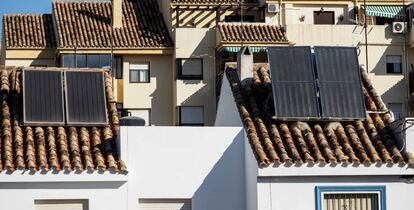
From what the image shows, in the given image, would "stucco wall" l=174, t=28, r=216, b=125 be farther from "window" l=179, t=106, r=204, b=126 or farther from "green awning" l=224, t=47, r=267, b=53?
"green awning" l=224, t=47, r=267, b=53

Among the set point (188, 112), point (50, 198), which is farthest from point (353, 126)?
point (188, 112)

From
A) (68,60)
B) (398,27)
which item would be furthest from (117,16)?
(398,27)

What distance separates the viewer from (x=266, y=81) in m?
32.2

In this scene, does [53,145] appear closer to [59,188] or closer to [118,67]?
[59,188]

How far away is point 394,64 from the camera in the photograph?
64438mm

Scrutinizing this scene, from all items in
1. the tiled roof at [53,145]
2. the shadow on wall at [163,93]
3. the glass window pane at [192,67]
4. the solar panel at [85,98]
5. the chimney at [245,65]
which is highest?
the glass window pane at [192,67]

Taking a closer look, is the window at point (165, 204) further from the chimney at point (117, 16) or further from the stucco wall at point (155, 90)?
the chimney at point (117, 16)

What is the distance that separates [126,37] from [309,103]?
33.6 meters

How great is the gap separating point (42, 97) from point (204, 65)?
3239 centimetres

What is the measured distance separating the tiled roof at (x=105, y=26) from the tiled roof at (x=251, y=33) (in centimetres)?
337

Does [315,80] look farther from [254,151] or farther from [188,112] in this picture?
[188,112]

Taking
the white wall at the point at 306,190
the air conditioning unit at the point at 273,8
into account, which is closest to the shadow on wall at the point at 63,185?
the white wall at the point at 306,190

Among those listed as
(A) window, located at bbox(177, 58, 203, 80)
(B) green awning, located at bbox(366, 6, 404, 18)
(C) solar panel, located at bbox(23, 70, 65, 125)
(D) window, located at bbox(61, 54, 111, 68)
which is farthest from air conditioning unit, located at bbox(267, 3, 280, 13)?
(C) solar panel, located at bbox(23, 70, 65, 125)

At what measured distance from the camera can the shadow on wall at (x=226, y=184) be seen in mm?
29656
